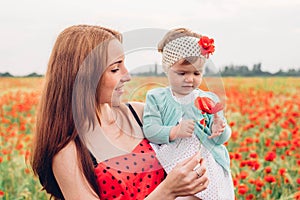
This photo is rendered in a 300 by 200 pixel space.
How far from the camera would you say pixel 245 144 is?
4027 millimetres

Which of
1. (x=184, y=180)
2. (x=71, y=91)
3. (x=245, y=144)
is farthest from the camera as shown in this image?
(x=245, y=144)

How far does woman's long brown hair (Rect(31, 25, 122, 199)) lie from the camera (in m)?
1.95

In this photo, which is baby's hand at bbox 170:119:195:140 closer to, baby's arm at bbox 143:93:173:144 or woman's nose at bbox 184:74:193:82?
baby's arm at bbox 143:93:173:144

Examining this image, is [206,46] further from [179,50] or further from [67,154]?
[67,154]

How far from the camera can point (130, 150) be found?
204cm

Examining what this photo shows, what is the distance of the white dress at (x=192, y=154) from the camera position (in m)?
2.04

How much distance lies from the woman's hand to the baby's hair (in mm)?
336

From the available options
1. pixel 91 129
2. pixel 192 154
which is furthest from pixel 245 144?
pixel 91 129

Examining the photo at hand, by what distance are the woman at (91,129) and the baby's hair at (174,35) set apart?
0.12m

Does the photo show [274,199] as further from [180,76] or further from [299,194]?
[180,76]

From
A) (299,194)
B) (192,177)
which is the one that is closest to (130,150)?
(192,177)

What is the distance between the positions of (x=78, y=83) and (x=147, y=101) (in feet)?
0.86

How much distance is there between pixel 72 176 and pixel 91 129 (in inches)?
6.2

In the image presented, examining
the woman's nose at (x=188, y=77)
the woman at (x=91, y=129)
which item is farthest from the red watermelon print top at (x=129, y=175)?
the woman's nose at (x=188, y=77)
